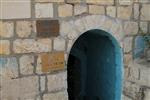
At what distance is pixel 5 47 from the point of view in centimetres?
385

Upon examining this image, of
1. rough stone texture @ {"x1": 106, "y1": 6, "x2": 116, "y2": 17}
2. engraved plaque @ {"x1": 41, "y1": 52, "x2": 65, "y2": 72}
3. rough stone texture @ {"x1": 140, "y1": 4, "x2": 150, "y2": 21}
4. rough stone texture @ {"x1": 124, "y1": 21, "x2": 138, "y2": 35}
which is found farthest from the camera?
rough stone texture @ {"x1": 140, "y1": 4, "x2": 150, "y2": 21}

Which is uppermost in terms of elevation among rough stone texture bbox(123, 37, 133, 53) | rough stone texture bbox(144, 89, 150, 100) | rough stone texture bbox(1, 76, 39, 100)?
rough stone texture bbox(123, 37, 133, 53)

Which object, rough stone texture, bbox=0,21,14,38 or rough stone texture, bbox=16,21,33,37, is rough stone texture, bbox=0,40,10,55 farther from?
rough stone texture, bbox=16,21,33,37

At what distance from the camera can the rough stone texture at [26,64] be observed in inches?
157

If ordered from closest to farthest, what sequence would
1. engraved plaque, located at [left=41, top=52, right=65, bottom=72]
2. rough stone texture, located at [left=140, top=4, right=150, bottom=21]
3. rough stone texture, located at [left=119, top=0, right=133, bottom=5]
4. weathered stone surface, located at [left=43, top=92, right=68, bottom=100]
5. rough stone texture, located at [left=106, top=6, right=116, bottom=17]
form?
engraved plaque, located at [left=41, top=52, right=65, bottom=72] < weathered stone surface, located at [left=43, top=92, right=68, bottom=100] < rough stone texture, located at [left=106, top=6, right=116, bottom=17] < rough stone texture, located at [left=119, top=0, right=133, bottom=5] < rough stone texture, located at [left=140, top=4, right=150, bottom=21]

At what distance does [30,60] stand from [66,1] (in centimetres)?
87

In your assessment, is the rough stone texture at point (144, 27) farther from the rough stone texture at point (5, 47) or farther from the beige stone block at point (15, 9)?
the rough stone texture at point (5, 47)

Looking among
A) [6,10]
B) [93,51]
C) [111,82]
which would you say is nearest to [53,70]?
[6,10]

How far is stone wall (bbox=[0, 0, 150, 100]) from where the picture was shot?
389 cm

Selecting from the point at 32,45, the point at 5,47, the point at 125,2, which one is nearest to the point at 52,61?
the point at 32,45

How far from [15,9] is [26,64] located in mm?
663

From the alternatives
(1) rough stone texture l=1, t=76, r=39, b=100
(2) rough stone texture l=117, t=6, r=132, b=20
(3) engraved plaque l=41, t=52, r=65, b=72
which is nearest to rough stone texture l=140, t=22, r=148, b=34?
(2) rough stone texture l=117, t=6, r=132, b=20

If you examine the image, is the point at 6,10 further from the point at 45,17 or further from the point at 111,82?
the point at 111,82

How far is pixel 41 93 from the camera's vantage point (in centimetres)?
418
